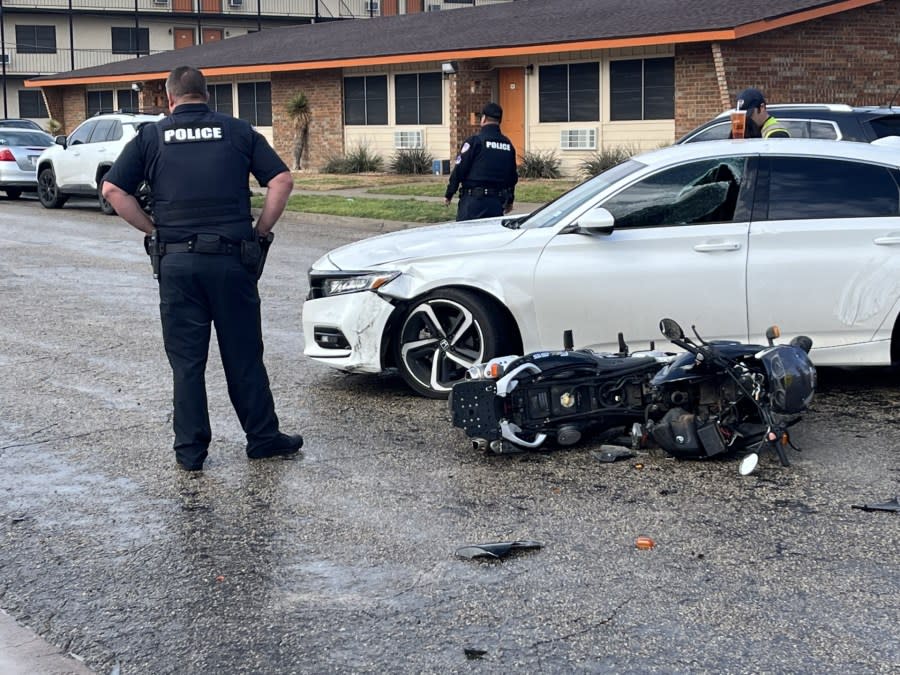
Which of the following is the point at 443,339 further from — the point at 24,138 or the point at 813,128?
the point at 24,138

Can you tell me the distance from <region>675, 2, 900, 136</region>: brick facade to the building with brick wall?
1.1 inches

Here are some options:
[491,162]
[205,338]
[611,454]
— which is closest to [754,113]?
[491,162]

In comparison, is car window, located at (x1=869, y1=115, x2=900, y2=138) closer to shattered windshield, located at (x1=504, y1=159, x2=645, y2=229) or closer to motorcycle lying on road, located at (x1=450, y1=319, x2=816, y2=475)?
shattered windshield, located at (x1=504, y1=159, x2=645, y2=229)

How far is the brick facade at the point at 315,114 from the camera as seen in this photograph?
33938mm

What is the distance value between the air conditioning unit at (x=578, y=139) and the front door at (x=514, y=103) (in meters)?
1.20

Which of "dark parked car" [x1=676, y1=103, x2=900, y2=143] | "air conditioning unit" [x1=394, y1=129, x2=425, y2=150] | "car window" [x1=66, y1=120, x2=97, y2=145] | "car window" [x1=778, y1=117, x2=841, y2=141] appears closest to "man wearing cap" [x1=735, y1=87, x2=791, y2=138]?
"dark parked car" [x1=676, y1=103, x2=900, y2=143]

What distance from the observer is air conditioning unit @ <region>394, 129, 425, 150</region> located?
32.0 m

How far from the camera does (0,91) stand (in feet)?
199

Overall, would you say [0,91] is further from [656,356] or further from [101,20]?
[656,356]

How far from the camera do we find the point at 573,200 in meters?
8.00

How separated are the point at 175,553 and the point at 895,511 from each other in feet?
10.2

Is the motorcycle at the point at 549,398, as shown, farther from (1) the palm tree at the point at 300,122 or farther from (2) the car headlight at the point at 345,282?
(1) the palm tree at the point at 300,122

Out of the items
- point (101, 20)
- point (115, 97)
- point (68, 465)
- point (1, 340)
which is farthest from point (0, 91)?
point (68, 465)

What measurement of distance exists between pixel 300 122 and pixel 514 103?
7.67 m
